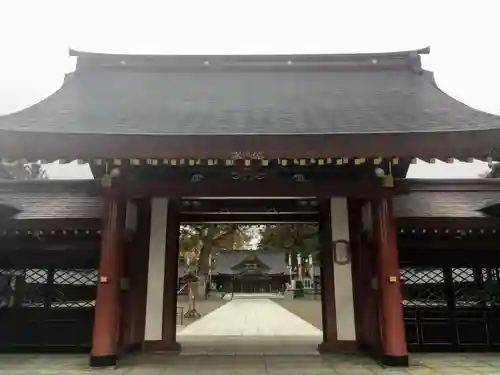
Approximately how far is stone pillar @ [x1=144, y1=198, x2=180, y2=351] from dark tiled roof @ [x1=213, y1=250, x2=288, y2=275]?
38.1 m

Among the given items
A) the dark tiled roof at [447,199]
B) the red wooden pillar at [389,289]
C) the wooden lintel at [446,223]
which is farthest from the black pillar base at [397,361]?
the dark tiled roof at [447,199]

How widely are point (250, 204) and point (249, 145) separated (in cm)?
238

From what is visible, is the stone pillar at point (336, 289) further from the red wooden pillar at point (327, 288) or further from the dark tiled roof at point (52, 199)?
the dark tiled roof at point (52, 199)

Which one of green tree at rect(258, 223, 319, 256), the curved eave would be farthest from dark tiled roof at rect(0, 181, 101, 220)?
green tree at rect(258, 223, 319, 256)

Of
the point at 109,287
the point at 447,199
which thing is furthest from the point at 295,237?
the point at 109,287

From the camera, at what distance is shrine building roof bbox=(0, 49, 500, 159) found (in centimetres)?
556

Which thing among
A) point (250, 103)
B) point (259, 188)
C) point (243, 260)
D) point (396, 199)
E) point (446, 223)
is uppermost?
point (250, 103)

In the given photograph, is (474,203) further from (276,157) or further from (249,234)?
(249,234)

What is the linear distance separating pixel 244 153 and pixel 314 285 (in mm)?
27975

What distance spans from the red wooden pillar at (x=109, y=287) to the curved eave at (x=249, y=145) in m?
1.01

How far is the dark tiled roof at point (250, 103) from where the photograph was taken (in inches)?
257

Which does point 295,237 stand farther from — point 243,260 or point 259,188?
point 259,188

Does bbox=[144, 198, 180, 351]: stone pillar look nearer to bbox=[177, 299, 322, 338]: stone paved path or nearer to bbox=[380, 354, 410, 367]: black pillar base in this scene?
bbox=[380, 354, 410, 367]: black pillar base

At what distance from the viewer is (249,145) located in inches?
222
